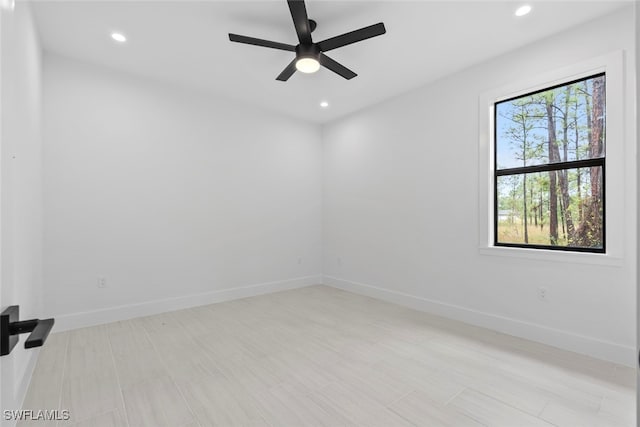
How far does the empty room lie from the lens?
1995 mm

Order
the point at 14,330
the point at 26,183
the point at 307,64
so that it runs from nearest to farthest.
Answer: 1. the point at 14,330
2. the point at 26,183
3. the point at 307,64

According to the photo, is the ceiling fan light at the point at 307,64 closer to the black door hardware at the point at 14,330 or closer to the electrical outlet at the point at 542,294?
the black door hardware at the point at 14,330

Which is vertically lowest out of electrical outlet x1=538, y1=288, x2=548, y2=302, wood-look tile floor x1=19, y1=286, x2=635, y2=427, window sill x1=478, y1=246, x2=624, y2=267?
wood-look tile floor x1=19, y1=286, x2=635, y2=427

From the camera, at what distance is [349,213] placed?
188 inches

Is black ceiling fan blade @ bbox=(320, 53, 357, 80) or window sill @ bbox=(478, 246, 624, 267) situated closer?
window sill @ bbox=(478, 246, 624, 267)

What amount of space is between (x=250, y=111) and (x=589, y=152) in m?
3.97

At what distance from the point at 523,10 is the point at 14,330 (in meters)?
3.43

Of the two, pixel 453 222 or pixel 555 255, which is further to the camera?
pixel 453 222

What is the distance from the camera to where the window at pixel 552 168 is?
2.59 metres

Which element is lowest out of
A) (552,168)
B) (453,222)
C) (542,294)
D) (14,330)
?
(542,294)

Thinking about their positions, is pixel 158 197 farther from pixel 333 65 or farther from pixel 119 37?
pixel 333 65

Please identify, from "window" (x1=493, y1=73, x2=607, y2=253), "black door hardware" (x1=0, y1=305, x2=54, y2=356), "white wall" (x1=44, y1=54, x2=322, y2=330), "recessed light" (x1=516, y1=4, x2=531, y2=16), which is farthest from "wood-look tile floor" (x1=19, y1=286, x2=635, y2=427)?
"recessed light" (x1=516, y1=4, x2=531, y2=16)

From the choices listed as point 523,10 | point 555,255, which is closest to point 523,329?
point 555,255

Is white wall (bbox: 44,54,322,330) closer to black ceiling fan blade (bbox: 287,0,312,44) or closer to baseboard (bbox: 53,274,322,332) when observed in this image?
baseboard (bbox: 53,274,322,332)
